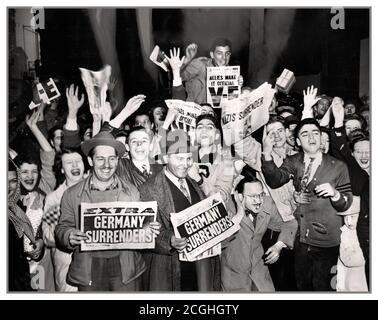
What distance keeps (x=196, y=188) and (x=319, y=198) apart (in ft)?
3.14

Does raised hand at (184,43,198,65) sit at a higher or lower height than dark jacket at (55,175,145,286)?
higher

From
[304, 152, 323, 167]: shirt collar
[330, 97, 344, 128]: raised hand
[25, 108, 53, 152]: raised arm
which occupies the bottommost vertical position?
[304, 152, 323, 167]: shirt collar

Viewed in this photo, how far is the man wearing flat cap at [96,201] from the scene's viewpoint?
533 centimetres

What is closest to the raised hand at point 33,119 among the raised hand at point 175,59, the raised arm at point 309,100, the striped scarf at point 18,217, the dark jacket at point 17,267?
the striped scarf at point 18,217

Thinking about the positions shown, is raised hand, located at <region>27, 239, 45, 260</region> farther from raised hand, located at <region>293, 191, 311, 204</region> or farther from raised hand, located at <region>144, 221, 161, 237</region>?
raised hand, located at <region>293, 191, 311, 204</region>

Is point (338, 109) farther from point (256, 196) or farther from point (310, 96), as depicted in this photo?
point (256, 196)

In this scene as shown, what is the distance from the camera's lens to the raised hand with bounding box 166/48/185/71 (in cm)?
532

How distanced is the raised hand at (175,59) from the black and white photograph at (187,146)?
1cm

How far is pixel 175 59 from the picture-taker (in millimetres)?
5328

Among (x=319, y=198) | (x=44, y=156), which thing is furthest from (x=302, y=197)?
(x=44, y=156)

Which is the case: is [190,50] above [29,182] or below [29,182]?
above

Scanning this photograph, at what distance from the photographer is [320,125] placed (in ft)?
17.7

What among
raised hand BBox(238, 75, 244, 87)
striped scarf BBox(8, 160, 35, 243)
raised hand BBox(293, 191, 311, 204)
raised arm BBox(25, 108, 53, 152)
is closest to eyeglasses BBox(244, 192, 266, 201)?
raised hand BBox(293, 191, 311, 204)
